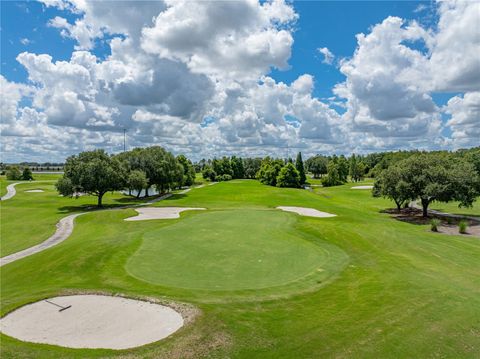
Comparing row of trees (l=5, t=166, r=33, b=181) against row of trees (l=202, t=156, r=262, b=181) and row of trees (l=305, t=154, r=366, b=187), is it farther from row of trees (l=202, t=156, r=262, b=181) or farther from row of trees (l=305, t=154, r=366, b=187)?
row of trees (l=305, t=154, r=366, b=187)

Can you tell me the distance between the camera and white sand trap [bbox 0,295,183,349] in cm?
970

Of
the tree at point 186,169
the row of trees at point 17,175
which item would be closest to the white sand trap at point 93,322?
the tree at point 186,169

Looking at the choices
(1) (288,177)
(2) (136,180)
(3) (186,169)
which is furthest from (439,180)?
(3) (186,169)

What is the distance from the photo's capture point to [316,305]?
12.5m

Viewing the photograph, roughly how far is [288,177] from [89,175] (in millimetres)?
63187

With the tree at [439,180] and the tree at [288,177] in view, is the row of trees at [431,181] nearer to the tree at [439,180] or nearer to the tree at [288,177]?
the tree at [439,180]

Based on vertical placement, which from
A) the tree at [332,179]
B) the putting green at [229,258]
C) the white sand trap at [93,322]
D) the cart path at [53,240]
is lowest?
the cart path at [53,240]

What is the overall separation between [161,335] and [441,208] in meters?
51.9

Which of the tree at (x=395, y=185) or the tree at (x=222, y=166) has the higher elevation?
the tree at (x=222, y=166)

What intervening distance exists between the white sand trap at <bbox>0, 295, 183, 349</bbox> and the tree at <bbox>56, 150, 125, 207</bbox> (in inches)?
1527

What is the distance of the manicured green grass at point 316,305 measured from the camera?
364 inches

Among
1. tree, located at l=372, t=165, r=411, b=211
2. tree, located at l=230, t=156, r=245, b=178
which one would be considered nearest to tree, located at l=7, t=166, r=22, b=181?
tree, located at l=230, t=156, r=245, b=178

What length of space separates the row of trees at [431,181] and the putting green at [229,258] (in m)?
20.2

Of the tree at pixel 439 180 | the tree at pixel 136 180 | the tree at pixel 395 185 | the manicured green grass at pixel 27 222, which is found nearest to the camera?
the manicured green grass at pixel 27 222
